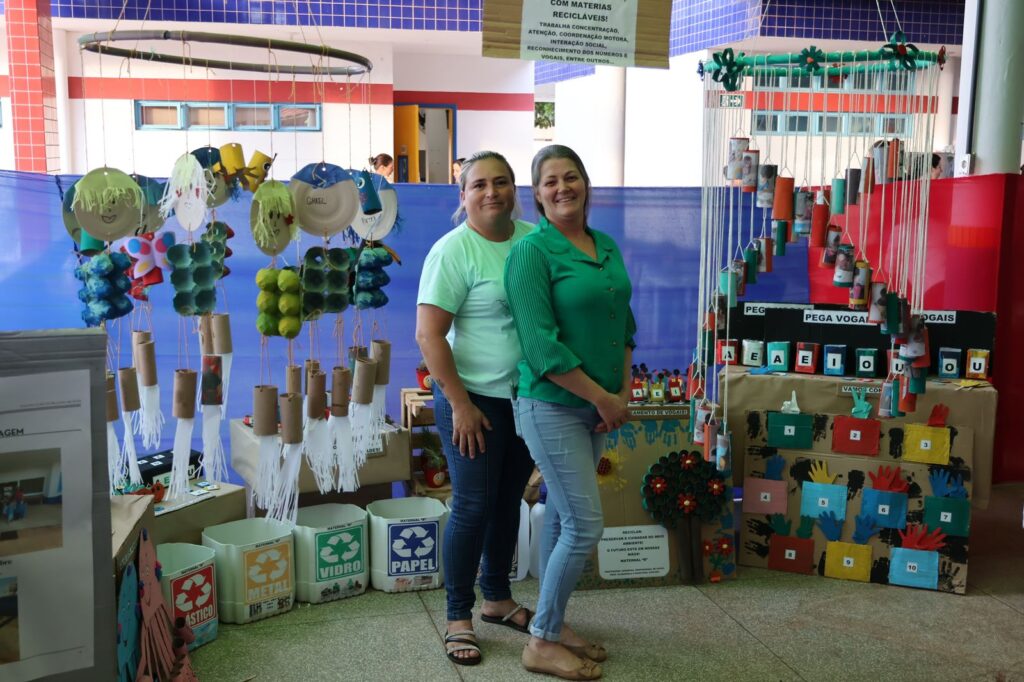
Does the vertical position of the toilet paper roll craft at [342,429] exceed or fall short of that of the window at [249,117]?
it falls short

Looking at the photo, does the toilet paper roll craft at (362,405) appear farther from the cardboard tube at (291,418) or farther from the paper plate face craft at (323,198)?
the paper plate face craft at (323,198)

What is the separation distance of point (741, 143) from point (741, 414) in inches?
35.3

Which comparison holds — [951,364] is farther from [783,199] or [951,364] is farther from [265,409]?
[265,409]

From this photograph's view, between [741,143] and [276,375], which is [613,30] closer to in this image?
[741,143]

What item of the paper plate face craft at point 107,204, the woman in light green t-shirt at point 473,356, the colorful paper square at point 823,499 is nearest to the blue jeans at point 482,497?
the woman in light green t-shirt at point 473,356

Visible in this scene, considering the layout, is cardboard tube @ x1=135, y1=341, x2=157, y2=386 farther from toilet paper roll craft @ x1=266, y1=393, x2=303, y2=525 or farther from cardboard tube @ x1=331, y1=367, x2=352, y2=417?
cardboard tube @ x1=331, y1=367, x2=352, y2=417

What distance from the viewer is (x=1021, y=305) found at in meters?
3.41

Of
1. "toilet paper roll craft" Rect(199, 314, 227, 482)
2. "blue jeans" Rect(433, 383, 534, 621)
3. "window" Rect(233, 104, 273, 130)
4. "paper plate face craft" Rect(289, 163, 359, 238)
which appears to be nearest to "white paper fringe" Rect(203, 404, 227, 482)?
"toilet paper roll craft" Rect(199, 314, 227, 482)

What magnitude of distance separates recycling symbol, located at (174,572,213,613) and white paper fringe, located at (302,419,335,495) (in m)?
0.43

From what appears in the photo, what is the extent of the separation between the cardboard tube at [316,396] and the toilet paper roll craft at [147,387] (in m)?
0.40

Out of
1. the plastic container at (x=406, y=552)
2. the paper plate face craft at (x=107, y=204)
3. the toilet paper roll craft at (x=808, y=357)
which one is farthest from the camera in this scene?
the toilet paper roll craft at (x=808, y=357)

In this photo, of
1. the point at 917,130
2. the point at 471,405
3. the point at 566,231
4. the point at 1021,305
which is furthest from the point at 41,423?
the point at 1021,305

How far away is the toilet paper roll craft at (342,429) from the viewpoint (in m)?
2.74

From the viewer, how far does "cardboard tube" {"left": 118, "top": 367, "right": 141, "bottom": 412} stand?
2564 mm
